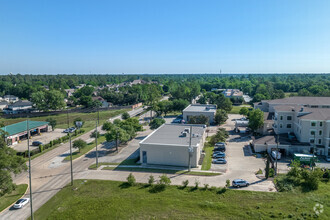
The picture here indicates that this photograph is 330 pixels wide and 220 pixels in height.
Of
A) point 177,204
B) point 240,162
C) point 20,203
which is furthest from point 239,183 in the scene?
point 20,203

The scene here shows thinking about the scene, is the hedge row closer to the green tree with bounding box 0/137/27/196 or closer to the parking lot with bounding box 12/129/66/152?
the parking lot with bounding box 12/129/66/152

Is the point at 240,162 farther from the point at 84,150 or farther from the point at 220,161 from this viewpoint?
the point at 84,150

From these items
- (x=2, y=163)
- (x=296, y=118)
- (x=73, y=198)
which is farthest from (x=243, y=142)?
(x=2, y=163)

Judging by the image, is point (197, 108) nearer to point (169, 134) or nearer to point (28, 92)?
point (169, 134)

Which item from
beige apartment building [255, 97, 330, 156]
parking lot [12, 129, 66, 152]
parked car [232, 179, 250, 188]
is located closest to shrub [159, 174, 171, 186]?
parked car [232, 179, 250, 188]

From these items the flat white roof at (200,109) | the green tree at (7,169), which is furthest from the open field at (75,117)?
the green tree at (7,169)
